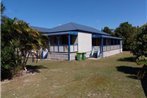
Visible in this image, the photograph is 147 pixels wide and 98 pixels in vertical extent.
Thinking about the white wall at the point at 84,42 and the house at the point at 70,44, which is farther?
the white wall at the point at 84,42

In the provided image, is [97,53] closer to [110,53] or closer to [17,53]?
[110,53]

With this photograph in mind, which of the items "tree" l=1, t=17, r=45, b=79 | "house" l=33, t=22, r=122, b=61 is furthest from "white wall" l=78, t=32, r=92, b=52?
"tree" l=1, t=17, r=45, b=79

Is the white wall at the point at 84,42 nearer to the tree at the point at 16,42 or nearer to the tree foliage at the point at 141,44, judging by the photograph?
the tree at the point at 16,42

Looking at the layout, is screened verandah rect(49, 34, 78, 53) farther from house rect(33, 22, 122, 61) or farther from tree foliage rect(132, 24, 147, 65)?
tree foliage rect(132, 24, 147, 65)

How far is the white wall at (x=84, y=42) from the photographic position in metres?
22.2

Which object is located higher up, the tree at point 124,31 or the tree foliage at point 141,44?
the tree at point 124,31

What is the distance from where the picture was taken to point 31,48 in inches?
431

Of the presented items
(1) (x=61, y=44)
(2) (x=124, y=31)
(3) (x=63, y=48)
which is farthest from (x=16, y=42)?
(2) (x=124, y=31)

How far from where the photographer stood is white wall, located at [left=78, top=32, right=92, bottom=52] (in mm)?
22219

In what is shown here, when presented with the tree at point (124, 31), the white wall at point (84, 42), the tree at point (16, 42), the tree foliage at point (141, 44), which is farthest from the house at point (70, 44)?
the tree at point (124, 31)

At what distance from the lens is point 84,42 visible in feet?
75.9

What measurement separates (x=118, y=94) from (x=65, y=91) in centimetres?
228

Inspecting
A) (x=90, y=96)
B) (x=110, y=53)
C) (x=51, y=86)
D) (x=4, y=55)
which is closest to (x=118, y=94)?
(x=90, y=96)

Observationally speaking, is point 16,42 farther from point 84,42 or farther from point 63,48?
point 84,42
